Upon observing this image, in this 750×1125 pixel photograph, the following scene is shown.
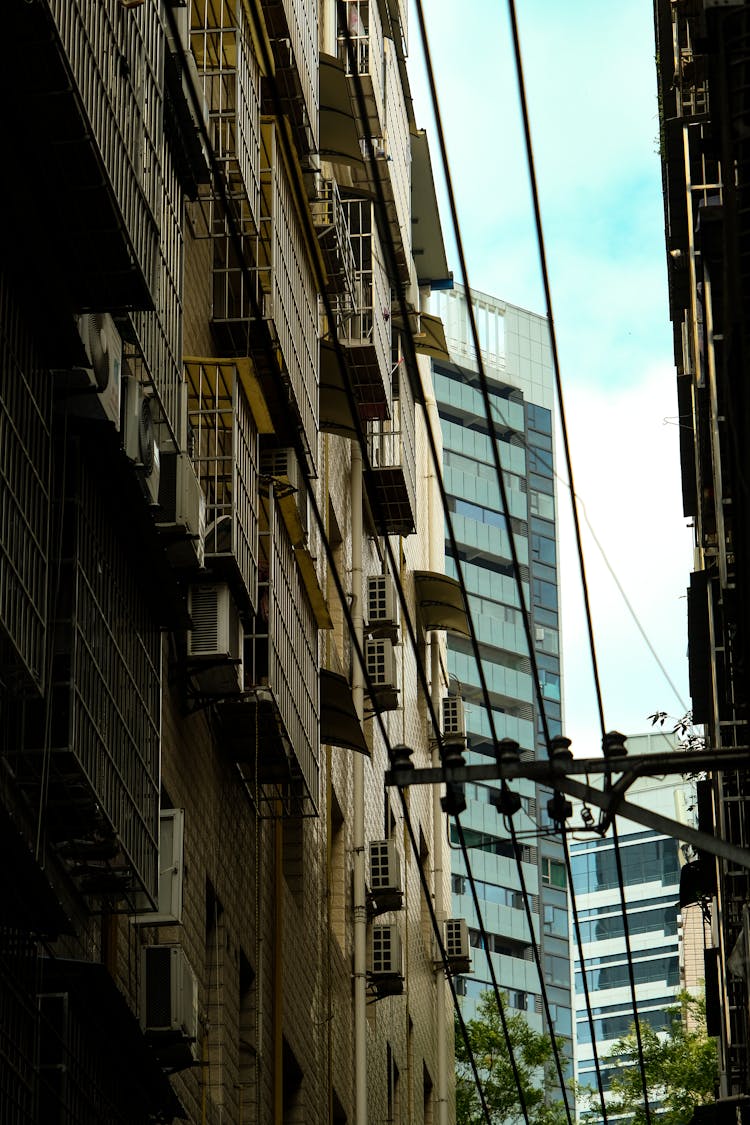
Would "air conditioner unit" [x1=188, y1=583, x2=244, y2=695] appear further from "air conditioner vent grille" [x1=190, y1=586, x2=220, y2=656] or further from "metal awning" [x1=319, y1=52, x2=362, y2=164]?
"metal awning" [x1=319, y1=52, x2=362, y2=164]

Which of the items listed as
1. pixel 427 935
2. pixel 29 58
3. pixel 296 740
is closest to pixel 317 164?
pixel 296 740

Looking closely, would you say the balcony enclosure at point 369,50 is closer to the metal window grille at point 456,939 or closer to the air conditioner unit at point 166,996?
the metal window grille at point 456,939

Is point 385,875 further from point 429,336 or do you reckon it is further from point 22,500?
point 22,500

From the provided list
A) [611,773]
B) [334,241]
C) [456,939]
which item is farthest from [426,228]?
[611,773]

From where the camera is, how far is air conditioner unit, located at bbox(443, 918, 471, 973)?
3769cm

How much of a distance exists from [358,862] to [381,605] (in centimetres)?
406

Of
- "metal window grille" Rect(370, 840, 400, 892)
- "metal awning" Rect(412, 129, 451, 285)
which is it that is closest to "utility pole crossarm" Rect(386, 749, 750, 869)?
"metal window grille" Rect(370, 840, 400, 892)

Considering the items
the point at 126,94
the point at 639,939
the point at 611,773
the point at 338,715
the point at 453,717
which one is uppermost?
the point at 639,939

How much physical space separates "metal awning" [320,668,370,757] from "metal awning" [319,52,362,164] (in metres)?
7.07

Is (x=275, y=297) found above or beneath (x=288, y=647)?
above

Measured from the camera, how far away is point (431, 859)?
39.8 meters

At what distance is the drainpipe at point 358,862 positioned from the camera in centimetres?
2675

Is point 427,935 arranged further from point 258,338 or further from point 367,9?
point 258,338

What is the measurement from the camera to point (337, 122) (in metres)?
28.9
